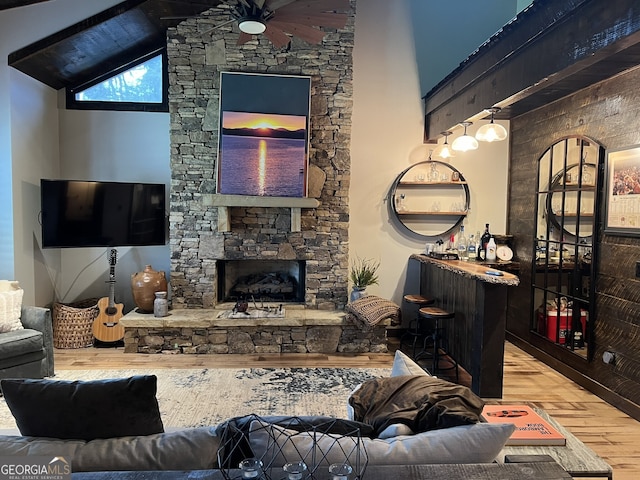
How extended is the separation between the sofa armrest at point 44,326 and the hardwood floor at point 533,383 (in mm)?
389

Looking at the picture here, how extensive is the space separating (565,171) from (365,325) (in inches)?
99.5

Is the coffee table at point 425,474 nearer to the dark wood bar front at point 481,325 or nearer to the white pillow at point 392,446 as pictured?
the white pillow at point 392,446

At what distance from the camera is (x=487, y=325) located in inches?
137

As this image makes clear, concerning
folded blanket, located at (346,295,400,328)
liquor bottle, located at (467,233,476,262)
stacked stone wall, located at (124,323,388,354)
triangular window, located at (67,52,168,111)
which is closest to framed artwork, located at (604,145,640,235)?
liquor bottle, located at (467,233,476,262)

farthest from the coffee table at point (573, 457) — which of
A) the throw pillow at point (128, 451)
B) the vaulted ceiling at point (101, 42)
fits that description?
the vaulted ceiling at point (101, 42)

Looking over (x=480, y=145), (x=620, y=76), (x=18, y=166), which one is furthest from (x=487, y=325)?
(x=18, y=166)

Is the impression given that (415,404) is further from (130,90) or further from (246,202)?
(130,90)

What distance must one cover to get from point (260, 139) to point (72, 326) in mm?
2882

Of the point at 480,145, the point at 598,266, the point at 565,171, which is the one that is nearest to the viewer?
the point at 598,266

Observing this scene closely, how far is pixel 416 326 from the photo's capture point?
5.11 m

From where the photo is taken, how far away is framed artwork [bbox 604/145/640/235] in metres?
3.28

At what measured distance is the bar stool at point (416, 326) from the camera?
14.4 ft

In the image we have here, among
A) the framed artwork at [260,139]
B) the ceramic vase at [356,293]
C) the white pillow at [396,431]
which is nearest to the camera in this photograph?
the white pillow at [396,431]

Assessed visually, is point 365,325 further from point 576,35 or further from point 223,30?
point 223,30
